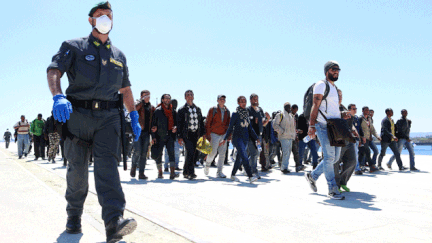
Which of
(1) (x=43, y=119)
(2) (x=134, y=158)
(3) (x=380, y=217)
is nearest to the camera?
(3) (x=380, y=217)

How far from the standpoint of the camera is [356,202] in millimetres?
5492

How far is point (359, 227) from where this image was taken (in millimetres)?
3873

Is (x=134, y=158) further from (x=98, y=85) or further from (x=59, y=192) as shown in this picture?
(x=98, y=85)

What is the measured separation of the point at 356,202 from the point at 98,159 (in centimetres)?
387

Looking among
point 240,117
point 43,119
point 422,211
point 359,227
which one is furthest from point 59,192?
point 43,119

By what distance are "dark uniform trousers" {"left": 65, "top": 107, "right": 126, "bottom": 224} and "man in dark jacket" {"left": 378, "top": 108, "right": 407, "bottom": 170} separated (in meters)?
10.3

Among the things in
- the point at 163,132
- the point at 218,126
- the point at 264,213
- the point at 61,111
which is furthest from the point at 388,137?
the point at 61,111

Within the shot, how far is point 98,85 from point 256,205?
2803 mm

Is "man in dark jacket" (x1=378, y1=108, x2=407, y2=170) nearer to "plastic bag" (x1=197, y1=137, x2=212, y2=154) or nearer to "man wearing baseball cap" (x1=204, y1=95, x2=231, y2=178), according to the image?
"man wearing baseball cap" (x1=204, y1=95, x2=231, y2=178)

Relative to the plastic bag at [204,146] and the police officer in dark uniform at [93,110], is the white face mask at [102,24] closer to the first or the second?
the police officer in dark uniform at [93,110]

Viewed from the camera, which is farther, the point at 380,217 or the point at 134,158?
the point at 134,158

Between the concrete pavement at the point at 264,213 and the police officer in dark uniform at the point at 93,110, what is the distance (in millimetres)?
402

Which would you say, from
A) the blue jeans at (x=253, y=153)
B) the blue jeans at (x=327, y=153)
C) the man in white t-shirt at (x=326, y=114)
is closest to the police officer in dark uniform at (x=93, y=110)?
the man in white t-shirt at (x=326, y=114)

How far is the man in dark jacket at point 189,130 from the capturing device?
8.59 m
